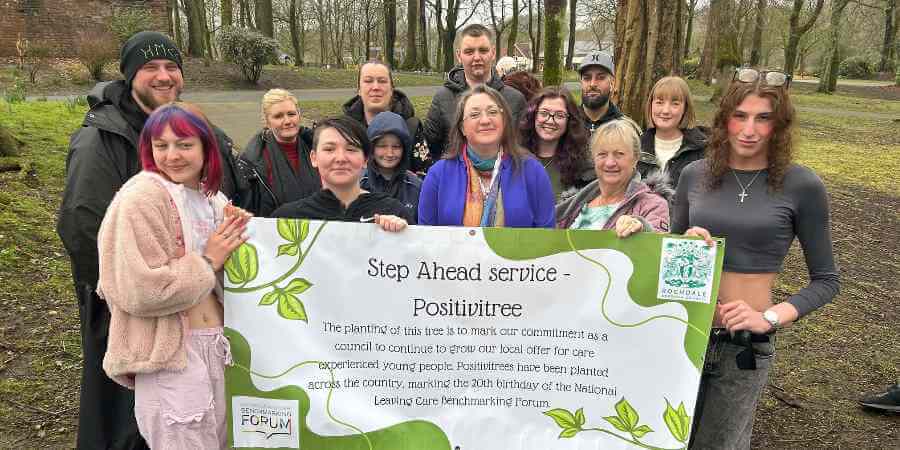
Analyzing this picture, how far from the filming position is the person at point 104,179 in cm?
280

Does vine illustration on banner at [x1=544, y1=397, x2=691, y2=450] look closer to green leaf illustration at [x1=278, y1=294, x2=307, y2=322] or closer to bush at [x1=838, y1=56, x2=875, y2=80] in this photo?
green leaf illustration at [x1=278, y1=294, x2=307, y2=322]

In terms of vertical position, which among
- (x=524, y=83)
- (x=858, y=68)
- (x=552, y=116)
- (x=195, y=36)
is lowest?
(x=552, y=116)

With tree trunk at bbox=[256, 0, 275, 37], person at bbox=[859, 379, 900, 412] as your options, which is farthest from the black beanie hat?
tree trunk at bbox=[256, 0, 275, 37]

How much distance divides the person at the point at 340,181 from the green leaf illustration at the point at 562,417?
1115 mm

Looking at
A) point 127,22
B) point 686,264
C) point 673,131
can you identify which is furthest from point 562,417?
point 127,22

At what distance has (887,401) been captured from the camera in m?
4.05

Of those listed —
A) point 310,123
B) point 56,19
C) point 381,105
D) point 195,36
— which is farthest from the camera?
Answer: point 195,36

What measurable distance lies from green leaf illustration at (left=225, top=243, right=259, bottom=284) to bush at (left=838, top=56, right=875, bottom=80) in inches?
2188

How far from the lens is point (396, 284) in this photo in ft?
8.77

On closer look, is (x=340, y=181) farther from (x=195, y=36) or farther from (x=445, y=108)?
(x=195, y=36)

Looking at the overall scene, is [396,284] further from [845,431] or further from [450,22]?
[450,22]

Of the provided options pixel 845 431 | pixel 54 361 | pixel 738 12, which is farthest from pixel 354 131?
pixel 738 12

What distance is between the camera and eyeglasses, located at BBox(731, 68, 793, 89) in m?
2.54

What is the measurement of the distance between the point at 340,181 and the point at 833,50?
33814 millimetres
